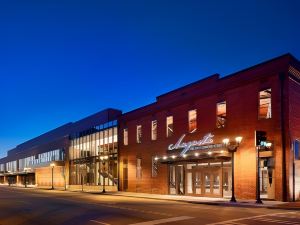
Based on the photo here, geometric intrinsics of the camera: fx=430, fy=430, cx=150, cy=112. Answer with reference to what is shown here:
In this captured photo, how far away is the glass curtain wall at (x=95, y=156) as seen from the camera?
186ft

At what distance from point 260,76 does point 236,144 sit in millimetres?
5393

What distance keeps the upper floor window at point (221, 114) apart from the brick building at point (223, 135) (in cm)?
8

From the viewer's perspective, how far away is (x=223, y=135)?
35.5 m

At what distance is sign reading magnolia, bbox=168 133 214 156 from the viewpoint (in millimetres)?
36812

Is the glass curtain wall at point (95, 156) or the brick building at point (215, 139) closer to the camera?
the brick building at point (215, 139)

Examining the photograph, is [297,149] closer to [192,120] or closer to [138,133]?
[192,120]

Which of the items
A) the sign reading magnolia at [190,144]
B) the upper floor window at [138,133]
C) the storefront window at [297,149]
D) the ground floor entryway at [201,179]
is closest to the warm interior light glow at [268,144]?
the storefront window at [297,149]

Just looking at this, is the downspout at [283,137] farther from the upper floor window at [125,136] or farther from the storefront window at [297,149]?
the upper floor window at [125,136]

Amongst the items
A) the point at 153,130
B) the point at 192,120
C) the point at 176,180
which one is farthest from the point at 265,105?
the point at 153,130

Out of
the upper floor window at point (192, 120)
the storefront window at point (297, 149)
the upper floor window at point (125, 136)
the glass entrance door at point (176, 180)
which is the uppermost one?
the upper floor window at point (192, 120)

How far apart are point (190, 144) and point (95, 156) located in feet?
86.3

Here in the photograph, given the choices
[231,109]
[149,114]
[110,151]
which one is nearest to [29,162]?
[110,151]

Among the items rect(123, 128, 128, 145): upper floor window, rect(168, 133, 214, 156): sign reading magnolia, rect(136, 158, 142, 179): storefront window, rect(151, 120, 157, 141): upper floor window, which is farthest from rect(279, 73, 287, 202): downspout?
rect(123, 128, 128, 145): upper floor window

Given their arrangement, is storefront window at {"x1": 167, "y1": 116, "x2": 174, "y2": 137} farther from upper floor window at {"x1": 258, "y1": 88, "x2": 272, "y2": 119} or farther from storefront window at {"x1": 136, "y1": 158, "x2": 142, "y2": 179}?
upper floor window at {"x1": 258, "y1": 88, "x2": 272, "y2": 119}
